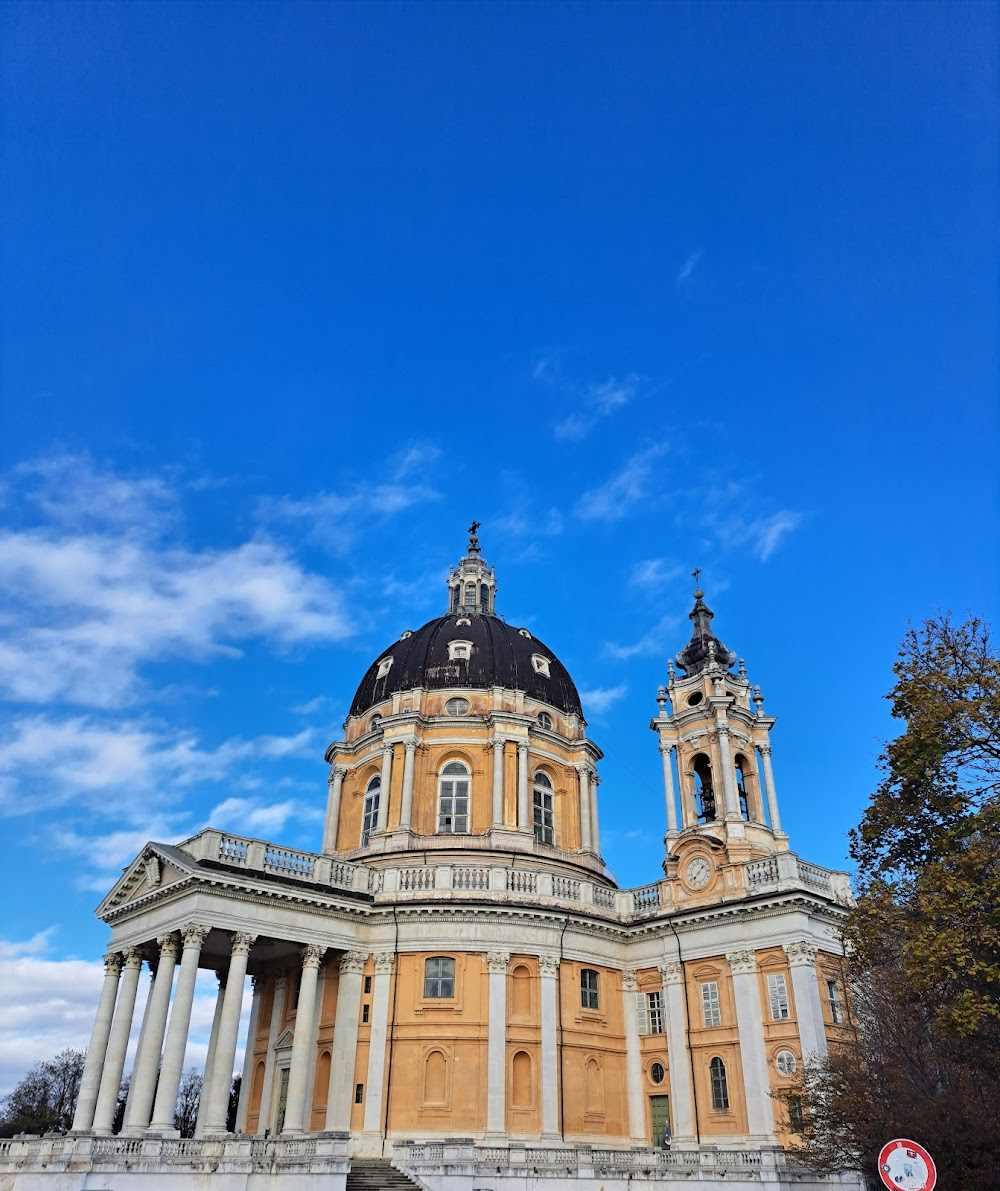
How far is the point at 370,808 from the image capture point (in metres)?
43.5

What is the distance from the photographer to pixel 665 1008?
35.6m

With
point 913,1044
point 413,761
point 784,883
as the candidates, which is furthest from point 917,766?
point 413,761

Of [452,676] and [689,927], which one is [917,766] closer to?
[689,927]

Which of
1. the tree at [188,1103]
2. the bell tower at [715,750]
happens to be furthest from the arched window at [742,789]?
the tree at [188,1103]

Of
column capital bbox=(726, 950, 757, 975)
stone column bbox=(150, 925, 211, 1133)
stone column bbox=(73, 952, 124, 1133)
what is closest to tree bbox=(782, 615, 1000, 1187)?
column capital bbox=(726, 950, 757, 975)

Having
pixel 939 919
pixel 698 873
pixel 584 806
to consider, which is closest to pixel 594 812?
pixel 584 806

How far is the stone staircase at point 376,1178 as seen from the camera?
26867 mm

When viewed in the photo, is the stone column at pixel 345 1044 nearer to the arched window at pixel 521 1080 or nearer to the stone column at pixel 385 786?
the arched window at pixel 521 1080

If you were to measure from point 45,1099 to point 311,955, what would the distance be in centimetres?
5248

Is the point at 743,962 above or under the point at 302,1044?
above

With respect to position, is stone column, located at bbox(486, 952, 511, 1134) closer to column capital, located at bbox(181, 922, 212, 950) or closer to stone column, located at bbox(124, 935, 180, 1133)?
column capital, located at bbox(181, 922, 212, 950)

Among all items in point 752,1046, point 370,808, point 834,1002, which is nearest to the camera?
point 752,1046

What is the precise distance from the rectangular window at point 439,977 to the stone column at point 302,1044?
383cm

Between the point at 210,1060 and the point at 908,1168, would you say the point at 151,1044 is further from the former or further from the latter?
the point at 908,1168
